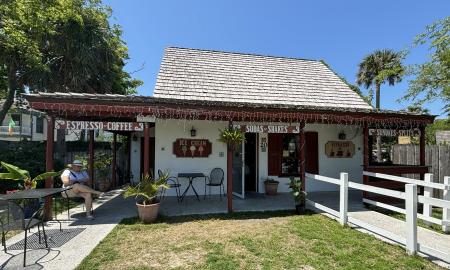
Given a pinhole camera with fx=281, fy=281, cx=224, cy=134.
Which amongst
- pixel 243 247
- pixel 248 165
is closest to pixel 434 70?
pixel 248 165

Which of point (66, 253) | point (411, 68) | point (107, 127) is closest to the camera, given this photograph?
point (66, 253)

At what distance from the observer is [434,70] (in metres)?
9.73

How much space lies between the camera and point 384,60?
25516mm

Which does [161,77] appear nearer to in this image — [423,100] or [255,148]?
[255,148]

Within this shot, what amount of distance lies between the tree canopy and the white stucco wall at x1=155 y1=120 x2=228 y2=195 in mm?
6198

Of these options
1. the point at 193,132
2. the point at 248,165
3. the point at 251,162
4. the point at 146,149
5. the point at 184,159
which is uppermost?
the point at 193,132

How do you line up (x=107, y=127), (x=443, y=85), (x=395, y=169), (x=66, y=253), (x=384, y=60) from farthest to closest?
1. (x=384, y=60)
2. (x=443, y=85)
3. (x=395, y=169)
4. (x=107, y=127)
5. (x=66, y=253)

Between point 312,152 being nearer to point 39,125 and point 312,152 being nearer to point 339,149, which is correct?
point 339,149

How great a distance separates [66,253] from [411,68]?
1198 centimetres

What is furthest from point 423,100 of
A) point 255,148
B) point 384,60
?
point 384,60

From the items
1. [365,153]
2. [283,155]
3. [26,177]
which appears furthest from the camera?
[283,155]

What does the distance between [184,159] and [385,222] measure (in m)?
5.65

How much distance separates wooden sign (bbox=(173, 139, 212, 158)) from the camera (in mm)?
8875

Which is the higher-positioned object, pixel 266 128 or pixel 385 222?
pixel 266 128
